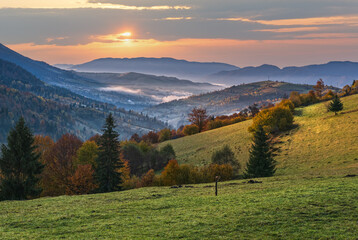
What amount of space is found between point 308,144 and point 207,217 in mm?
59016

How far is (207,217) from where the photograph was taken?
24984 millimetres

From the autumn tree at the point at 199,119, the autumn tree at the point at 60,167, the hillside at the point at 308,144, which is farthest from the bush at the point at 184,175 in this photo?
the autumn tree at the point at 199,119

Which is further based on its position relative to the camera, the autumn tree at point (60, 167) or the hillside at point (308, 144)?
the autumn tree at point (60, 167)

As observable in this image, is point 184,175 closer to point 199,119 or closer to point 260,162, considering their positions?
point 260,162

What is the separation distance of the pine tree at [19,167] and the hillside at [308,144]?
1635 inches

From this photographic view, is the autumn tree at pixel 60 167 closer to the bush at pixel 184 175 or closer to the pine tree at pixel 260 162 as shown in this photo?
the bush at pixel 184 175

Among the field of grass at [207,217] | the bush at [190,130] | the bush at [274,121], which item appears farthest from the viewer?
the bush at [190,130]

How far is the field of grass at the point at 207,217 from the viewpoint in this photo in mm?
21047

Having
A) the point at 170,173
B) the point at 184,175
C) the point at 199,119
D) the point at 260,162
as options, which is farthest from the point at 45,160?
the point at 199,119

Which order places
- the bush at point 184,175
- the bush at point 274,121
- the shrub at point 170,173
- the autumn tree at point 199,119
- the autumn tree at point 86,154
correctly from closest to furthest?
the bush at point 184,175 < the shrub at point 170,173 < the autumn tree at point 86,154 < the bush at point 274,121 < the autumn tree at point 199,119

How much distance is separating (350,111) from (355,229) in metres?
83.3

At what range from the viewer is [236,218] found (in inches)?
945

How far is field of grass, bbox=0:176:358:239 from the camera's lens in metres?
21.0

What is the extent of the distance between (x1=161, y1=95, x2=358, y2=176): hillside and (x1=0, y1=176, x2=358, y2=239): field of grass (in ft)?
66.1
